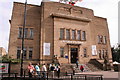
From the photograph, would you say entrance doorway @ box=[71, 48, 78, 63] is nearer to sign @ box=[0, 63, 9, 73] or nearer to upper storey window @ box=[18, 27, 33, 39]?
upper storey window @ box=[18, 27, 33, 39]

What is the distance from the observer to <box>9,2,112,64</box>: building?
2170cm

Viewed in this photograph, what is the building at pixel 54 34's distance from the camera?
854 inches

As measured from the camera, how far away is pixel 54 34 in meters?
22.8

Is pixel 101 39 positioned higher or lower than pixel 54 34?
lower

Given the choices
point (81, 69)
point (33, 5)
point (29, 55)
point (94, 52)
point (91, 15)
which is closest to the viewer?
point (81, 69)

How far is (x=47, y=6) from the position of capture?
23.9m

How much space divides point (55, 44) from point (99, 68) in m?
10.2

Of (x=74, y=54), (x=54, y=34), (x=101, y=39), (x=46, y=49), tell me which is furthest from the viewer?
(x=101, y=39)

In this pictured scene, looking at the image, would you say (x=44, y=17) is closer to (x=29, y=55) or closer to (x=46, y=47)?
(x=46, y=47)

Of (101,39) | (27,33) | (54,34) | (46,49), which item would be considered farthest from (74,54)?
(27,33)

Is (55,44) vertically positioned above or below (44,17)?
below

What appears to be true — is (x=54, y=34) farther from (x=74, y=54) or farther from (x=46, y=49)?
(x=74, y=54)

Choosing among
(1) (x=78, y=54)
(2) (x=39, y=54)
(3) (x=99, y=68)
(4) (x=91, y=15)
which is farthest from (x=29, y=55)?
(4) (x=91, y=15)

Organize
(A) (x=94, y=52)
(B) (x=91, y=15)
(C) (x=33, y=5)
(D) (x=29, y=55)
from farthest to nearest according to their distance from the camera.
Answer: (B) (x=91, y=15)
(A) (x=94, y=52)
(C) (x=33, y=5)
(D) (x=29, y=55)
